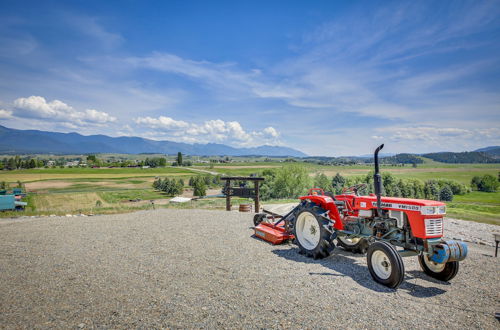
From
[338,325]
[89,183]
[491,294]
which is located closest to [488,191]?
[491,294]

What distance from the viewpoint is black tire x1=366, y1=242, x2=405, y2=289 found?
17.3 ft

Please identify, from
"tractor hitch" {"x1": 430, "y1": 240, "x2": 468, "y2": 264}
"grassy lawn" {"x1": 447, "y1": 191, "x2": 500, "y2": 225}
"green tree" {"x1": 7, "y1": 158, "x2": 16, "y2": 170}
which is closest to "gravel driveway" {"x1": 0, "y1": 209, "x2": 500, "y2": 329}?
"tractor hitch" {"x1": 430, "y1": 240, "x2": 468, "y2": 264}

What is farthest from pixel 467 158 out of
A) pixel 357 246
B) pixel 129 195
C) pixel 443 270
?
pixel 443 270

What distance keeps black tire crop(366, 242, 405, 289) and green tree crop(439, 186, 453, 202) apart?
42.3 metres

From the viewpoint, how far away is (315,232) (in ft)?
26.1

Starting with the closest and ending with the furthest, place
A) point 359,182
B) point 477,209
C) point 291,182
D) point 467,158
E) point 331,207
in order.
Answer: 1. point 331,207
2. point 477,209
3. point 359,182
4. point 291,182
5. point 467,158

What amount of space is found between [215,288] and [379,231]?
4.20 meters

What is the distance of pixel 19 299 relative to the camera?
4.83 metres

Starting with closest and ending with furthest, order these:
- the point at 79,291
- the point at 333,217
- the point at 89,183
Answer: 1. the point at 79,291
2. the point at 333,217
3. the point at 89,183

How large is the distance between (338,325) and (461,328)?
190cm

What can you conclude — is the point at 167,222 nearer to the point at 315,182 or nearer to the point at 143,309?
the point at 143,309

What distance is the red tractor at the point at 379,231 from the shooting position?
18.3 feet

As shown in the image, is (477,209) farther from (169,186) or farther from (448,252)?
(169,186)

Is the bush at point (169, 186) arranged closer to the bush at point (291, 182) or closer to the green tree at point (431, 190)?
the bush at point (291, 182)
